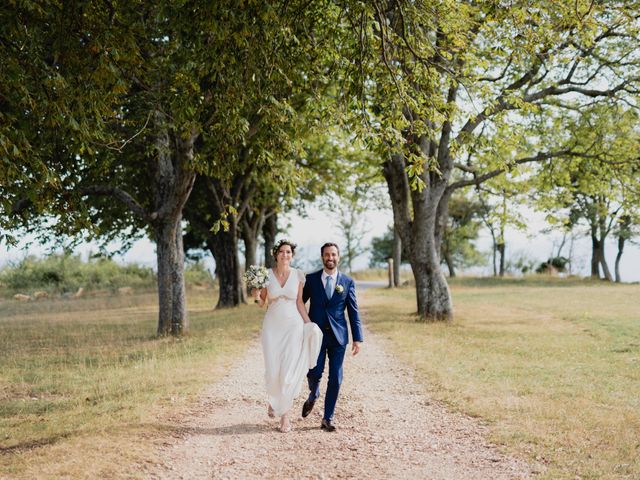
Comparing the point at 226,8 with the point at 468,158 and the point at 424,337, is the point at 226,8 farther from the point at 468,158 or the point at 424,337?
the point at 468,158

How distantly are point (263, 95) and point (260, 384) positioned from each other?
16.4 feet

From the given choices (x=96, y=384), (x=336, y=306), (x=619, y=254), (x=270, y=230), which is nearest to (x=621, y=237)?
(x=619, y=254)

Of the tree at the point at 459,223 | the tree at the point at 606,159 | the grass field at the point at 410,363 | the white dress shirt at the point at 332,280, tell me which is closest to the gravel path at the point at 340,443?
the grass field at the point at 410,363

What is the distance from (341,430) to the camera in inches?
303

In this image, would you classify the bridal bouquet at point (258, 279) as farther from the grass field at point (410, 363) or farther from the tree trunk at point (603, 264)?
the tree trunk at point (603, 264)

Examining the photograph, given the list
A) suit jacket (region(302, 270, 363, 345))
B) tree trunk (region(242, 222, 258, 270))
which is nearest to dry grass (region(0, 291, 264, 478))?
suit jacket (region(302, 270, 363, 345))

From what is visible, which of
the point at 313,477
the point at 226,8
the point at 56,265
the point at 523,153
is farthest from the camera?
the point at 56,265

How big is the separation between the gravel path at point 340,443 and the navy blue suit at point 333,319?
25.3 inches

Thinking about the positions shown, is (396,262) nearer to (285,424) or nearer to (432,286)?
(432,286)

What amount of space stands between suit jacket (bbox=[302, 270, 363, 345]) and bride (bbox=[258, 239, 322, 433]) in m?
0.14

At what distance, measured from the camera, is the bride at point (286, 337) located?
7457 mm

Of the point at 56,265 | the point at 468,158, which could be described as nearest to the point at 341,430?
the point at 468,158

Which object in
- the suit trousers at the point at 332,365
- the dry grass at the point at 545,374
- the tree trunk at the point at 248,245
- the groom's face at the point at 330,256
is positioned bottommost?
the dry grass at the point at 545,374

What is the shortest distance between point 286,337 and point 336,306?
2.39 feet
